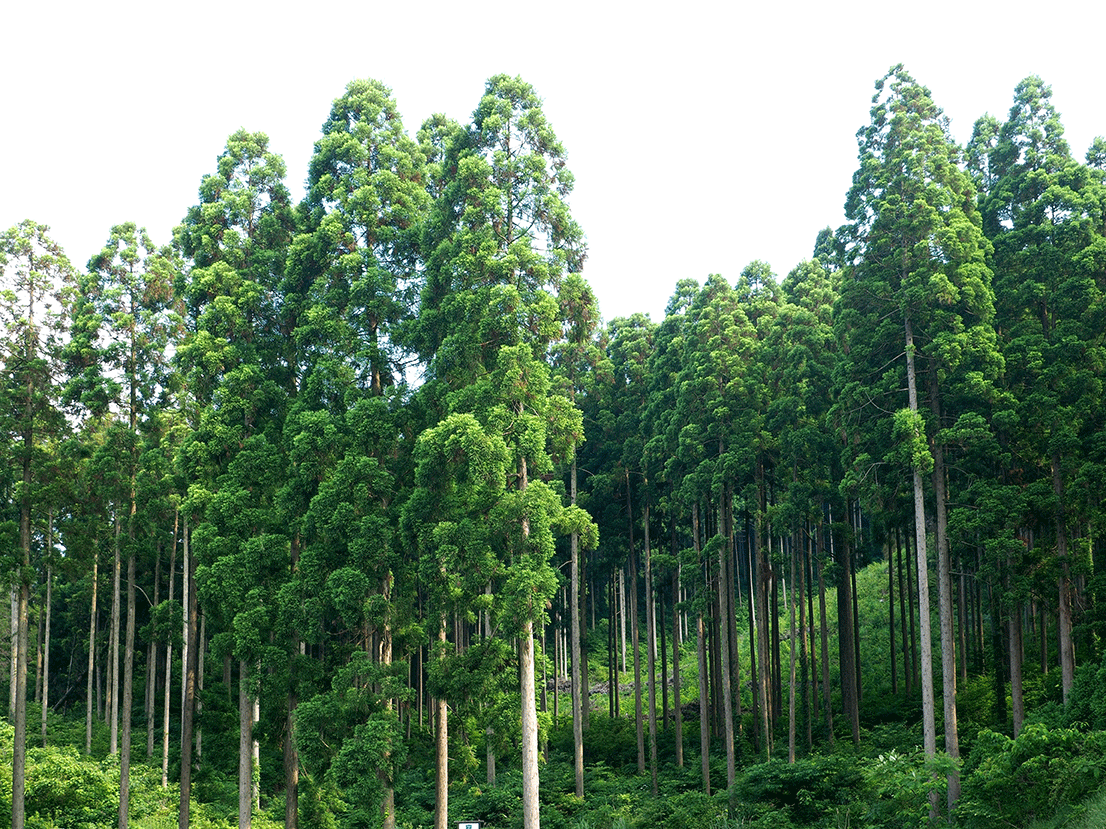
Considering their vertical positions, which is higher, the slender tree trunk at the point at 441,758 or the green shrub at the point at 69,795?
the slender tree trunk at the point at 441,758

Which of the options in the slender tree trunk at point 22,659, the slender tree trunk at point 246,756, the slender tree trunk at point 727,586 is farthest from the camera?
the slender tree trunk at point 727,586

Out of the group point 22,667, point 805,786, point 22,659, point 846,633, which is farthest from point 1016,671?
point 22,659

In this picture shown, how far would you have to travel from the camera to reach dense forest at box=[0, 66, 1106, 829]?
18.3 meters

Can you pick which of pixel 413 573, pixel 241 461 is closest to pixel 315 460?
pixel 241 461

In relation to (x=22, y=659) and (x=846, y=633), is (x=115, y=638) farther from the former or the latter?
(x=846, y=633)

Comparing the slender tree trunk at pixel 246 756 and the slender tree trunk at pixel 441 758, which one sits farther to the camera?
the slender tree trunk at pixel 246 756

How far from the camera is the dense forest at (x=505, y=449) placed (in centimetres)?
1833

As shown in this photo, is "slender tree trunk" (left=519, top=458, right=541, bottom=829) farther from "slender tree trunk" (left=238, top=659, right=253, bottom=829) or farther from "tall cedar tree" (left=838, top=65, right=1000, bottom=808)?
Result: "tall cedar tree" (left=838, top=65, right=1000, bottom=808)

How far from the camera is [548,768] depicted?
30438 mm

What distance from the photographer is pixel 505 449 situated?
17.7 m

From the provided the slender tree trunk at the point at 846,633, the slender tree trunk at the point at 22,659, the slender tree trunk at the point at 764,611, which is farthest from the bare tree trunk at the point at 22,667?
the slender tree trunk at the point at 846,633

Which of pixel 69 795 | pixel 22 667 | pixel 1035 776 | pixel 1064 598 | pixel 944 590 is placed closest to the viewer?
pixel 1035 776

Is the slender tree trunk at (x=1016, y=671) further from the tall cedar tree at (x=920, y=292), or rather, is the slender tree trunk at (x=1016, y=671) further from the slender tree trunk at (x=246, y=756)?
the slender tree trunk at (x=246, y=756)

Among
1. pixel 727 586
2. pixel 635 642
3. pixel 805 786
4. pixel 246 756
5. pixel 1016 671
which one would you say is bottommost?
pixel 805 786
